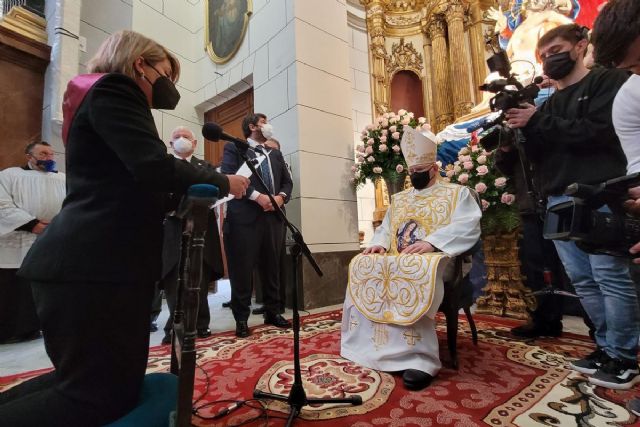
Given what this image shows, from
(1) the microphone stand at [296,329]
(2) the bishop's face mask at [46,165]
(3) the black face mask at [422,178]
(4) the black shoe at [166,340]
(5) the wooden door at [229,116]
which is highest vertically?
(5) the wooden door at [229,116]

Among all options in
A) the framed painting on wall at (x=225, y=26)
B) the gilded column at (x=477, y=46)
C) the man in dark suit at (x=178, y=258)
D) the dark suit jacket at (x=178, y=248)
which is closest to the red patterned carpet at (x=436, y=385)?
the man in dark suit at (x=178, y=258)

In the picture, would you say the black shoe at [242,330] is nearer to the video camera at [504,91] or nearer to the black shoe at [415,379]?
the black shoe at [415,379]

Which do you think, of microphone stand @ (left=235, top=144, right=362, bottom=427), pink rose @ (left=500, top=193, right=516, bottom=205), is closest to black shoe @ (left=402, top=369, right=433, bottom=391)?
microphone stand @ (left=235, top=144, right=362, bottom=427)

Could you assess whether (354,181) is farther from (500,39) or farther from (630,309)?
(500,39)

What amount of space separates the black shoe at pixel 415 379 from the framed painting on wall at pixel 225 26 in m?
4.43

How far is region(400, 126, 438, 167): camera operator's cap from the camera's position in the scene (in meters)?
2.30

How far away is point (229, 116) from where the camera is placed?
5.03 m

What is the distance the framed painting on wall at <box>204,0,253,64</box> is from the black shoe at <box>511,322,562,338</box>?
444cm

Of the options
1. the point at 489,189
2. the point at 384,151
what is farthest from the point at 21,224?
the point at 489,189

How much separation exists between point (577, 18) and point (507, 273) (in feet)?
15.6

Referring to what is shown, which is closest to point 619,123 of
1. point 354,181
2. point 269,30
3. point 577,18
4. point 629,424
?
point 629,424

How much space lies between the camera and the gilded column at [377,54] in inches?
244

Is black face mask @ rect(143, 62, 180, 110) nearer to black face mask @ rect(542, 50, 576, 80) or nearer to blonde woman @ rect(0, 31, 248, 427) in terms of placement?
blonde woman @ rect(0, 31, 248, 427)

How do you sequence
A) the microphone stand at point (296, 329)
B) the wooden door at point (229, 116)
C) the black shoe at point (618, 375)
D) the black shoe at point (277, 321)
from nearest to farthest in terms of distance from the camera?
the microphone stand at point (296, 329) < the black shoe at point (618, 375) < the black shoe at point (277, 321) < the wooden door at point (229, 116)
